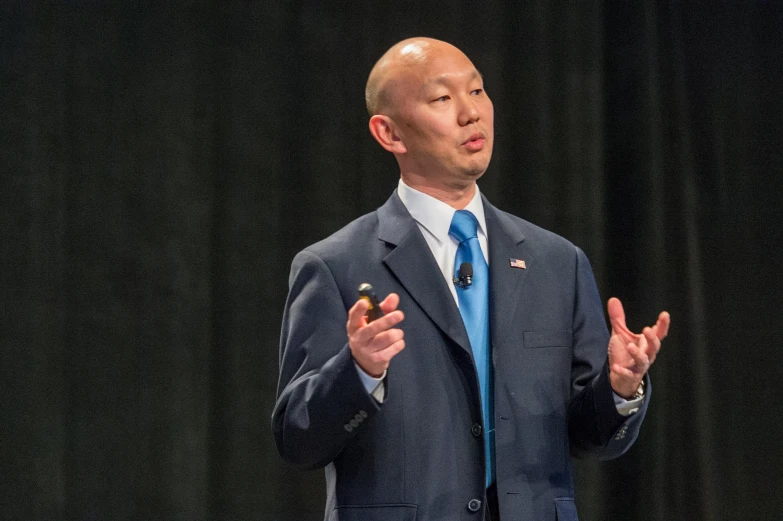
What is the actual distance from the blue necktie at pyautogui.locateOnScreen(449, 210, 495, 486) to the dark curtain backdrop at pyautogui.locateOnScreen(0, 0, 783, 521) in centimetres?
132

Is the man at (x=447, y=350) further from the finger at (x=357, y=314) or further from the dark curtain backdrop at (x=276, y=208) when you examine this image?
the dark curtain backdrop at (x=276, y=208)

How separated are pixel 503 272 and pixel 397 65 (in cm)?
53

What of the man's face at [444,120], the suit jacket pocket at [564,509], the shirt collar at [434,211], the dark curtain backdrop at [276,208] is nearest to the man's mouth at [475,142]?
the man's face at [444,120]

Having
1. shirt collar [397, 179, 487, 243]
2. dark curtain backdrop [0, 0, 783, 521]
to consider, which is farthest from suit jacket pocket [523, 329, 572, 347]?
dark curtain backdrop [0, 0, 783, 521]

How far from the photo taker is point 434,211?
204 centimetres

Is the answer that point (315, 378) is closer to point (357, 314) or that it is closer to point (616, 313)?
point (357, 314)

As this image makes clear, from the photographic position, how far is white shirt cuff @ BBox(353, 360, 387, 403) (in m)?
1.70

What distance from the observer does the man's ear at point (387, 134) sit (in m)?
2.14

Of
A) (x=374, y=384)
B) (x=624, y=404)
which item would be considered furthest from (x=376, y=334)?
(x=624, y=404)

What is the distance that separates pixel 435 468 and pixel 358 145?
1699 mm

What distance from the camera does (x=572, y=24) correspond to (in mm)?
3436

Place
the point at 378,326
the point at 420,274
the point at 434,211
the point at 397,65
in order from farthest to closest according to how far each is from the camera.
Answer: the point at 397,65 < the point at 434,211 < the point at 420,274 < the point at 378,326

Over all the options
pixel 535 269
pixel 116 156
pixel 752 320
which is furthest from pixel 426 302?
pixel 752 320

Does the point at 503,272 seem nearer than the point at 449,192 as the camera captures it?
Yes
